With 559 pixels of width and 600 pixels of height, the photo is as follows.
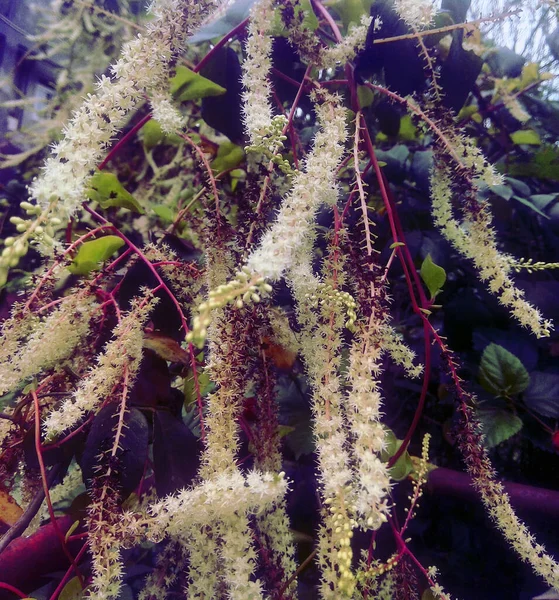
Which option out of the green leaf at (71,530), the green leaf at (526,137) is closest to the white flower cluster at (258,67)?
the green leaf at (71,530)

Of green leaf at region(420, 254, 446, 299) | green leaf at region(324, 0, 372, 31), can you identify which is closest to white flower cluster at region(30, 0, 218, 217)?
green leaf at region(324, 0, 372, 31)

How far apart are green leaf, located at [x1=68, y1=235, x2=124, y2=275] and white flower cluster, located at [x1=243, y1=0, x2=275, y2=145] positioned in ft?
0.87

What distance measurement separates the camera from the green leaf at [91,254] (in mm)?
619

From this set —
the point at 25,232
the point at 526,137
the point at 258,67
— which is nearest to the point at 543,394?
the point at 526,137

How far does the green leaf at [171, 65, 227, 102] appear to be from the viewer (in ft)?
2.30

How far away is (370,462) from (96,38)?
56.2 inches

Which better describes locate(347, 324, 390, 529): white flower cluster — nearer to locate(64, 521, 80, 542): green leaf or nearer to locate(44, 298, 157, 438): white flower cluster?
locate(44, 298, 157, 438): white flower cluster

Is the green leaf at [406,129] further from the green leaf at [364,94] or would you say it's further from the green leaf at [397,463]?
the green leaf at [397,463]

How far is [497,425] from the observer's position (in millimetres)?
729

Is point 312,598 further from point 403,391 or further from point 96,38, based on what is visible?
point 96,38

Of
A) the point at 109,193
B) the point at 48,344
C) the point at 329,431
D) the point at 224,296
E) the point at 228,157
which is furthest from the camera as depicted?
the point at 228,157

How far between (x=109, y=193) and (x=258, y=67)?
0.32 metres

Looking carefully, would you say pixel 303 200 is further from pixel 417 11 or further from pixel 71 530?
pixel 71 530

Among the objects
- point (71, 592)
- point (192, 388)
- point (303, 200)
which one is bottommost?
point (71, 592)
